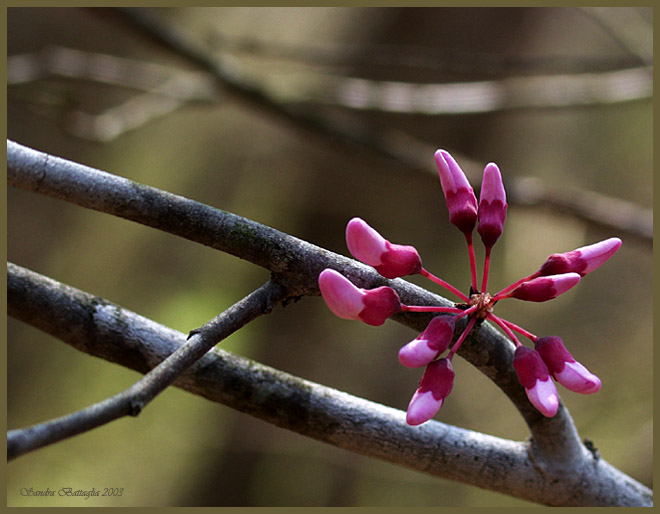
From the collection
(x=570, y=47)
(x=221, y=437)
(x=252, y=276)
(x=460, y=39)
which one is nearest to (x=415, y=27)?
(x=460, y=39)

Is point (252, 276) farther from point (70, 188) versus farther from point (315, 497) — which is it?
point (70, 188)

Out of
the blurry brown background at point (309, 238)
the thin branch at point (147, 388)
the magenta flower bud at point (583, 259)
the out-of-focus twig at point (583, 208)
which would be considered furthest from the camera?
the blurry brown background at point (309, 238)

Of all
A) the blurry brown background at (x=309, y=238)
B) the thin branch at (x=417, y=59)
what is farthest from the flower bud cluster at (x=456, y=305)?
the blurry brown background at (x=309, y=238)

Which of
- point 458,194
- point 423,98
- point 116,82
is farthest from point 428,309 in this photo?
point 116,82

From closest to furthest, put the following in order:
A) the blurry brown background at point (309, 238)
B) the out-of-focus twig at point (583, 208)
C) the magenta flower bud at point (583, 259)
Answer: the magenta flower bud at point (583, 259) < the out-of-focus twig at point (583, 208) < the blurry brown background at point (309, 238)

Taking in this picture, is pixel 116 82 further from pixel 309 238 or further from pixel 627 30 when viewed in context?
pixel 627 30

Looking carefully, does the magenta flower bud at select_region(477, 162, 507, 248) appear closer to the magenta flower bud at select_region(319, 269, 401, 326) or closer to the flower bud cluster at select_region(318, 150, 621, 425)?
the flower bud cluster at select_region(318, 150, 621, 425)

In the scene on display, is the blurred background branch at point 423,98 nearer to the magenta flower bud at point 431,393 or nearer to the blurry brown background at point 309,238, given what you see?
the blurry brown background at point 309,238
